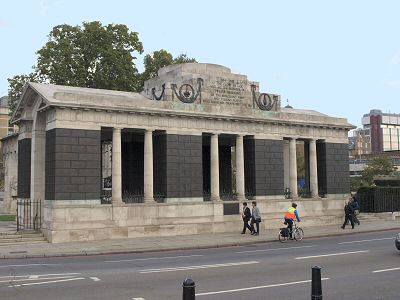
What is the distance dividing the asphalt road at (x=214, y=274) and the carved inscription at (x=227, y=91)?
11329 millimetres

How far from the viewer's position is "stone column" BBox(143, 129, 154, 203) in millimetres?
26222

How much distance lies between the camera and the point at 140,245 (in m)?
22.0

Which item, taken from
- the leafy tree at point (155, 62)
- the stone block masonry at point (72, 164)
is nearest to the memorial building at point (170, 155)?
the stone block masonry at point (72, 164)

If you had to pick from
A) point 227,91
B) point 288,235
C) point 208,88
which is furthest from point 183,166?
point 288,235

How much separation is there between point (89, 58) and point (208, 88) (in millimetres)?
19890

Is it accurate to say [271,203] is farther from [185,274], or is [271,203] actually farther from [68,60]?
[68,60]

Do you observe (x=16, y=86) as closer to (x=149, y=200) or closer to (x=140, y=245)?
(x=149, y=200)

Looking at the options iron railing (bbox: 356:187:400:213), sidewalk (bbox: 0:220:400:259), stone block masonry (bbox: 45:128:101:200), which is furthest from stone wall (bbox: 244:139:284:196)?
iron railing (bbox: 356:187:400:213)

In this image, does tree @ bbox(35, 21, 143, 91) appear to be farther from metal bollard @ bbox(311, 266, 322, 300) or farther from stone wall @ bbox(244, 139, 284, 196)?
metal bollard @ bbox(311, 266, 322, 300)

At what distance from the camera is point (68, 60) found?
43.1m

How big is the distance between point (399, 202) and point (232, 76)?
62.1 feet

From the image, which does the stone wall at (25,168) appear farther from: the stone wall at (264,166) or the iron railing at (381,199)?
the iron railing at (381,199)

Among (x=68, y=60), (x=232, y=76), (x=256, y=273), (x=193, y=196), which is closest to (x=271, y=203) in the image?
(x=193, y=196)

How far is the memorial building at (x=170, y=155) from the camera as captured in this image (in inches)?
947
